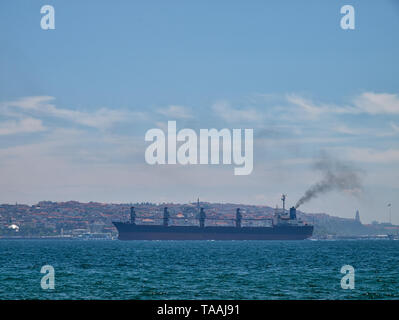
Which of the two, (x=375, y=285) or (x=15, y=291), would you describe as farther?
(x=375, y=285)

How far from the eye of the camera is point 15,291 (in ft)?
116

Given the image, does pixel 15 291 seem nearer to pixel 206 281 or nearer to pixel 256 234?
pixel 206 281

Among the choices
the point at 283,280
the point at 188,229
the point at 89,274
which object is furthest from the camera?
the point at 188,229

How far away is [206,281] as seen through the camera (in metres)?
40.8
